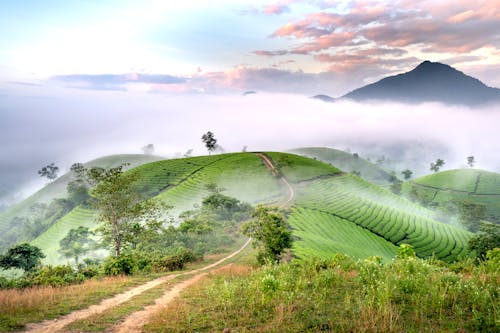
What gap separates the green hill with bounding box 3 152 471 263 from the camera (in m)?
61.7

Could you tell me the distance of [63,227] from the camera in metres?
88.7

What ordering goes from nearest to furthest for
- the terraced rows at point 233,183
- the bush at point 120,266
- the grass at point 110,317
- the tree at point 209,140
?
the grass at point 110,317
the bush at point 120,266
the terraced rows at point 233,183
the tree at point 209,140

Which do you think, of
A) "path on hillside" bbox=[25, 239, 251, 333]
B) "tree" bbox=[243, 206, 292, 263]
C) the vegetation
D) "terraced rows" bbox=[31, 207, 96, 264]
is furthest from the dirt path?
the vegetation

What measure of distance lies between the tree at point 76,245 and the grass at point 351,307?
186ft

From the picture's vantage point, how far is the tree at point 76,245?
5928cm

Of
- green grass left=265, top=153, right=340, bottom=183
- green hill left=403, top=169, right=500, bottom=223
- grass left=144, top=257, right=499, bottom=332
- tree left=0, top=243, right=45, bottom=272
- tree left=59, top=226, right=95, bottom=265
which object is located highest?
grass left=144, top=257, right=499, bottom=332

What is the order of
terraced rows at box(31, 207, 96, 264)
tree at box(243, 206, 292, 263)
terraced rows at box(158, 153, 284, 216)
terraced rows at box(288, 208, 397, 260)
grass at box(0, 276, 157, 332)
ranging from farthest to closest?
terraced rows at box(158, 153, 284, 216), terraced rows at box(31, 207, 96, 264), terraced rows at box(288, 208, 397, 260), tree at box(243, 206, 292, 263), grass at box(0, 276, 157, 332)

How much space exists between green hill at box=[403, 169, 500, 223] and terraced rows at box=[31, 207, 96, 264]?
129 m

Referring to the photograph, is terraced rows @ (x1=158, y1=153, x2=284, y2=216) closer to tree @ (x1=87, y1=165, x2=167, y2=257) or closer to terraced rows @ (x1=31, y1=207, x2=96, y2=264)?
terraced rows @ (x1=31, y1=207, x2=96, y2=264)

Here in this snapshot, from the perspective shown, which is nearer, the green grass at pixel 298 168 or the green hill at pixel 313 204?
the green hill at pixel 313 204

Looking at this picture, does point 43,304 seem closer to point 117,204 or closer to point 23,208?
point 117,204

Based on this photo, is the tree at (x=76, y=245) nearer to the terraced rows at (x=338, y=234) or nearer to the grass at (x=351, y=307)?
the terraced rows at (x=338, y=234)

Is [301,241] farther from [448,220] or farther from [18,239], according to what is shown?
[18,239]

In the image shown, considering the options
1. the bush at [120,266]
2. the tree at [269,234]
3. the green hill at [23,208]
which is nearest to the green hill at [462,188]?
the tree at [269,234]
